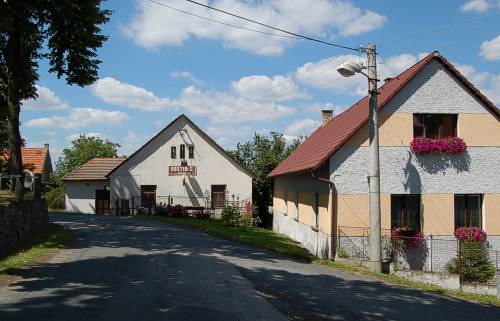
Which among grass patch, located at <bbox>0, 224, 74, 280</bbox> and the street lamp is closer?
grass patch, located at <bbox>0, 224, 74, 280</bbox>

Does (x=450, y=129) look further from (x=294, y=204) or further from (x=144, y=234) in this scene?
(x=144, y=234)

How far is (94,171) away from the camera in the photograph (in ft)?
140

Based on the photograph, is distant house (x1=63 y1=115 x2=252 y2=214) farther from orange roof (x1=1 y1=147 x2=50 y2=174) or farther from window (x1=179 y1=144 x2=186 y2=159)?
orange roof (x1=1 y1=147 x2=50 y2=174)

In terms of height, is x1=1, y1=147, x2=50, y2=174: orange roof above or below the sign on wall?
above

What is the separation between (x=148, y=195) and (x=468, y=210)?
80.9 feet

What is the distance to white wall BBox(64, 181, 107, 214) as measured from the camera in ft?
138

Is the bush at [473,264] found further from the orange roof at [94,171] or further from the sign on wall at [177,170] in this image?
the orange roof at [94,171]

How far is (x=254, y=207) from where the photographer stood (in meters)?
36.2

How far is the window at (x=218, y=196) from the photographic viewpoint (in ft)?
124

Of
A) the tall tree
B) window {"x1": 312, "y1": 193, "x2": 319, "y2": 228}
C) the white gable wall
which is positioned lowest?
window {"x1": 312, "y1": 193, "x2": 319, "y2": 228}

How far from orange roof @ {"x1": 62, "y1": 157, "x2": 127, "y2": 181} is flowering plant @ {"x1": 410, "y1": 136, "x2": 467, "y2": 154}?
1143 inches

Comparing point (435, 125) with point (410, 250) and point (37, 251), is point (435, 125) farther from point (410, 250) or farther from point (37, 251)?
point (37, 251)

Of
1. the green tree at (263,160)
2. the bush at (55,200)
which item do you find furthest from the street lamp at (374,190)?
the bush at (55,200)

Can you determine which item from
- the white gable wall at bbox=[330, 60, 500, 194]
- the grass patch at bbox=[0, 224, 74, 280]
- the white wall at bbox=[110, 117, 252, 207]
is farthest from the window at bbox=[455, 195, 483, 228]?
the white wall at bbox=[110, 117, 252, 207]
